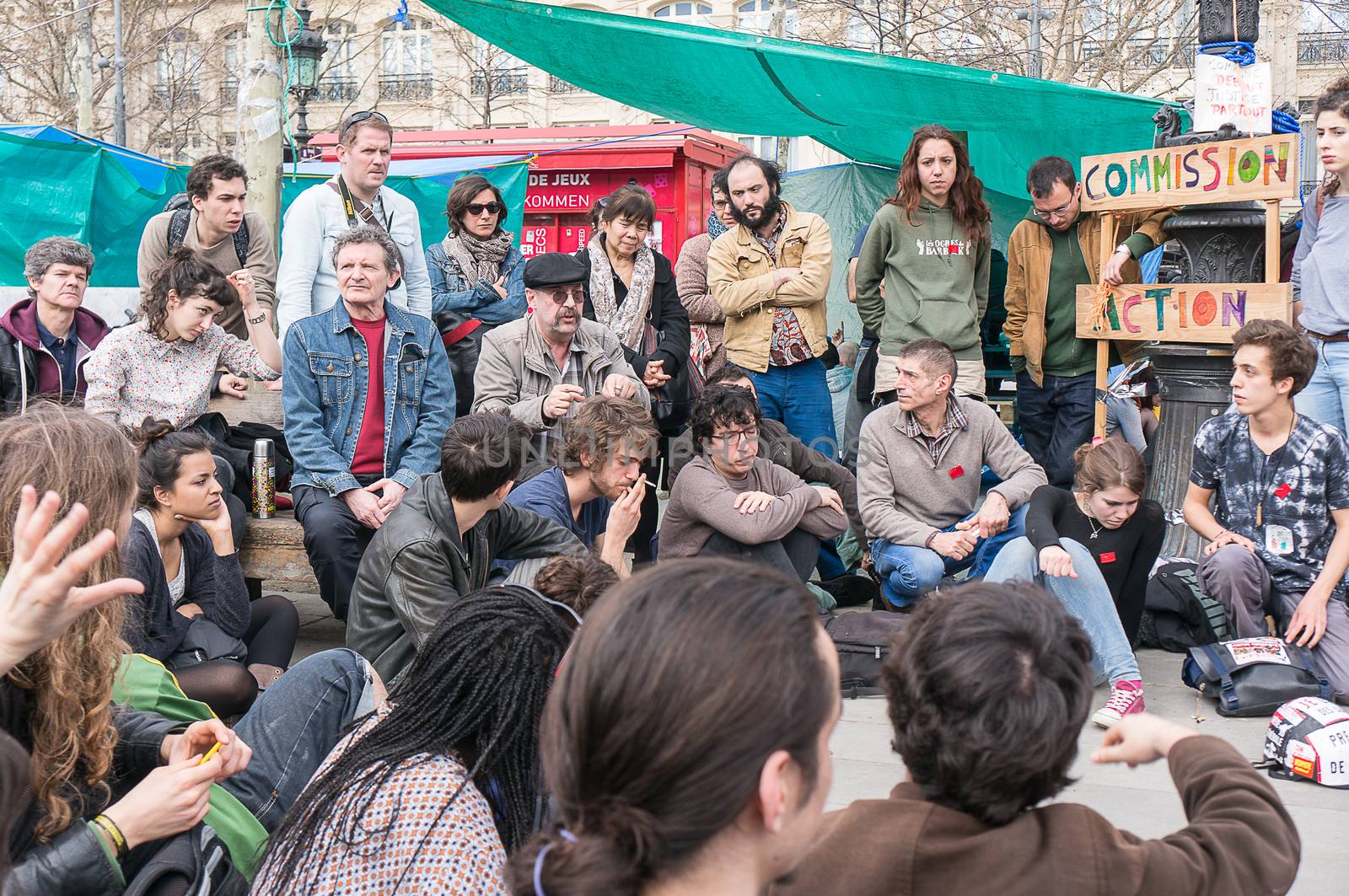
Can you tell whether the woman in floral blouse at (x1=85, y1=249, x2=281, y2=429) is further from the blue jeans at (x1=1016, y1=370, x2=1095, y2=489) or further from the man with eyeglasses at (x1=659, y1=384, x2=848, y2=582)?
the blue jeans at (x1=1016, y1=370, x2=1095, y2=489)

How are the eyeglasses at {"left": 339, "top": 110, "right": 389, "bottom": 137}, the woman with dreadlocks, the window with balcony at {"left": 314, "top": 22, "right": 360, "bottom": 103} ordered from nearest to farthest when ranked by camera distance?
the woman with dreadlocks, the eyeglasses at {"left": 339, "top": 110, "right": 389, "bottom": 137}, the window with balcony at {"left": 314, "top": 22, "right": 360, "bottom": 103}

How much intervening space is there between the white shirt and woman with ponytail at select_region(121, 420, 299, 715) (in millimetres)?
1169

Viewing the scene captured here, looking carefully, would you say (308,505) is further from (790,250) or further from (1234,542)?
(1234,542)

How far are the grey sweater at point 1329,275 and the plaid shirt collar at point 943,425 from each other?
153 cm

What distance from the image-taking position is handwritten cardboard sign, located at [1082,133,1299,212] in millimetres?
5488

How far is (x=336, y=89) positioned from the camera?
34031 millimetres

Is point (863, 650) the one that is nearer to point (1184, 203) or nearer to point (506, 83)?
point (1184, 203)

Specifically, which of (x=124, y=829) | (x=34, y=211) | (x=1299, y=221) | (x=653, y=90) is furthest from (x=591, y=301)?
(x=34, y=211)

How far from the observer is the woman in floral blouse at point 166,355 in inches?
207

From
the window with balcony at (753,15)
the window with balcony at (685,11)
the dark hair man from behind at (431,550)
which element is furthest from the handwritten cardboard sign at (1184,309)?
the window with balcony at (685,11)

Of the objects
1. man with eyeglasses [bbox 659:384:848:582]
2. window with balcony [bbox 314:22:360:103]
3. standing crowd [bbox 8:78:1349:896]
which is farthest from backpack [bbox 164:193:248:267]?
window with balcony [bbox 314:22:360:103]

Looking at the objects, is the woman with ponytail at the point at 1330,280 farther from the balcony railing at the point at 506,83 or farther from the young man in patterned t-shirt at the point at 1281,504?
the balcony railing at the point at 506,83

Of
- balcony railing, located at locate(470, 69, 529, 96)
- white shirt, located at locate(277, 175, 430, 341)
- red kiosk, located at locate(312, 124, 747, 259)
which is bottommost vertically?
white shirt, located at locate(277, 175, 430, 341)

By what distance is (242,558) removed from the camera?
5.36 m
